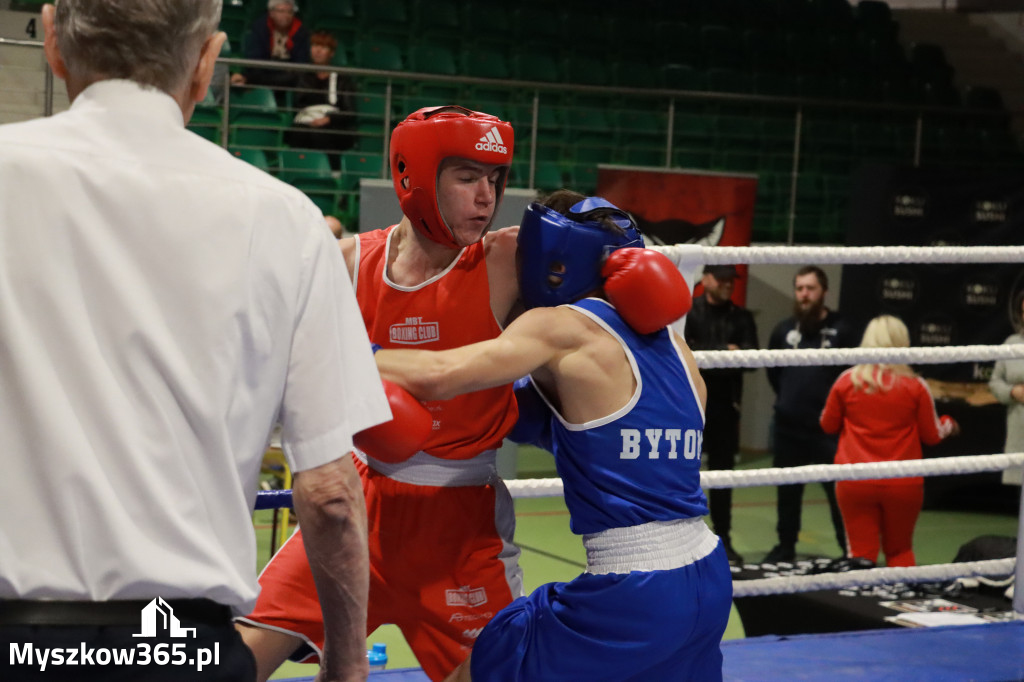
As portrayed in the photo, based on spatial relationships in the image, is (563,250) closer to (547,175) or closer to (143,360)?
(143,360)

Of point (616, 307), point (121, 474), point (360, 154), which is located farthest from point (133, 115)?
point (360, 154)

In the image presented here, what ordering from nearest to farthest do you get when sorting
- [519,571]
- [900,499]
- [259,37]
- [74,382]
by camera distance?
[74,382], [519,571], [900,499], [259,37]

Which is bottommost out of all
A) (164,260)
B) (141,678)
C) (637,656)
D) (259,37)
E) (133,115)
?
(637,656)

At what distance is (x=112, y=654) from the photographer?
3.55 ft

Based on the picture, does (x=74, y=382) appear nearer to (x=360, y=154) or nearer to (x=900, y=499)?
(x=900, y=499)

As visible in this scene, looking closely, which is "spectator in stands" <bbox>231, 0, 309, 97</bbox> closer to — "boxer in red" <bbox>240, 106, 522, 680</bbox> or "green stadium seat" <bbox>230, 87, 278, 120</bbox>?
"green stadium seat" <bbox>230, 87, 278, 120</bbox>

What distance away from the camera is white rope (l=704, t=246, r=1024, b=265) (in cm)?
254

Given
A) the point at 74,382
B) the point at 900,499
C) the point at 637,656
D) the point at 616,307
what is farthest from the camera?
the point at 900,499

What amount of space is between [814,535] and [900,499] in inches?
74.9

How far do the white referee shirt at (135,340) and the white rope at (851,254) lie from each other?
5.00ft

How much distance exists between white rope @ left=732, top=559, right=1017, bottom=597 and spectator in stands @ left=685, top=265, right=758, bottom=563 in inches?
110

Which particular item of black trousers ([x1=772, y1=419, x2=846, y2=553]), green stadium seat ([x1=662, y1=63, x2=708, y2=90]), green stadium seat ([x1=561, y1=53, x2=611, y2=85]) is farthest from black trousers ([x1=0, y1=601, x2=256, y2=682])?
green stadium seat ([x1=662, y1=63, x2=708, y2=90])

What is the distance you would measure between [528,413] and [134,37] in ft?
4.10

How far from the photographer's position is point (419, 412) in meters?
1.70
